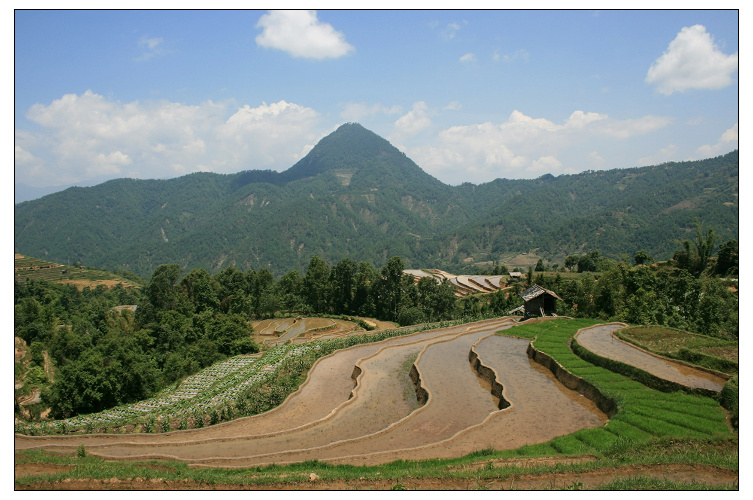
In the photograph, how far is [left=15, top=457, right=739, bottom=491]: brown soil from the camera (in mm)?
11781

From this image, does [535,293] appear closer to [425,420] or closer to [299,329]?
[425,420]

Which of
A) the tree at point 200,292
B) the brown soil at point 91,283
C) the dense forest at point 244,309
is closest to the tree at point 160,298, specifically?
the dense forest at point 244,309

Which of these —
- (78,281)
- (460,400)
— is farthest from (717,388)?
(78,281)

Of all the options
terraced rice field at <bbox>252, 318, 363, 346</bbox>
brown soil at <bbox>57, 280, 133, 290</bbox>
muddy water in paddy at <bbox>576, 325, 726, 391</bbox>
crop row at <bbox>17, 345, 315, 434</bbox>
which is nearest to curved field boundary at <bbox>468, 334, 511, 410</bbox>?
muddy water in paddy at <bbox>576, 325, 726, 391</bbox>

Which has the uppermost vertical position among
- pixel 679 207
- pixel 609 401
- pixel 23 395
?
pixel 679 207

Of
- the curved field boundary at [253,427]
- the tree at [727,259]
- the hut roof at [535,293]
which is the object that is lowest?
the curved field boundary at [253,427]

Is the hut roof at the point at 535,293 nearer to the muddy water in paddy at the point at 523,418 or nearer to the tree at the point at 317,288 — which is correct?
the muddy water in paddy at the point at 523,418

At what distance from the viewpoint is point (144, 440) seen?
60.1ft

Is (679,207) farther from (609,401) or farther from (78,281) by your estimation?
(78,281)

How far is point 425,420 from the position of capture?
1888 centimetres

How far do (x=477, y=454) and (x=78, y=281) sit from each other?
124226 millimetres

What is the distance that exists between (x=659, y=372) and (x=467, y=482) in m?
14.5

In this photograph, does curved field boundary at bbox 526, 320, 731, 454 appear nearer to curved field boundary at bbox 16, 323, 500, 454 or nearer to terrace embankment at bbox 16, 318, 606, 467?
terrace embankment at bbox 16, 318, 606, 467

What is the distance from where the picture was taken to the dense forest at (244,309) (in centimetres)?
3012
